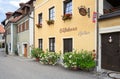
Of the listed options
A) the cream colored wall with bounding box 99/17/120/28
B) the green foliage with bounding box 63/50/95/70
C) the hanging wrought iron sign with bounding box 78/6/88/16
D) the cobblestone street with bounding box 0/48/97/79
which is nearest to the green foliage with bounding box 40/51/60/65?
the cobblestone street with bounding box 0/48/97/79

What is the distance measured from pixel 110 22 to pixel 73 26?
4.21 metres

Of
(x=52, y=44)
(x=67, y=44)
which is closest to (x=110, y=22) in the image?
(x=67, y=44)

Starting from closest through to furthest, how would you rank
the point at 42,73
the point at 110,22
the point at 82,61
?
the point at 110,22 < the point at 42,73 < the point at 82,61

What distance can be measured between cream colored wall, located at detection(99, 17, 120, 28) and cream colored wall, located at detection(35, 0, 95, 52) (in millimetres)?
864

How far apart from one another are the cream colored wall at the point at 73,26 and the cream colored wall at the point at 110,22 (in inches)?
34.0

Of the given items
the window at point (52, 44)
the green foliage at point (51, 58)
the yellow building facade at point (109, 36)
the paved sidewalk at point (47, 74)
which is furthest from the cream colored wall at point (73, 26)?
the paved sidewalk at point (47, 74)

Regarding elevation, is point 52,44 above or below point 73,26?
below

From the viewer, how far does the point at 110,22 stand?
12.0m

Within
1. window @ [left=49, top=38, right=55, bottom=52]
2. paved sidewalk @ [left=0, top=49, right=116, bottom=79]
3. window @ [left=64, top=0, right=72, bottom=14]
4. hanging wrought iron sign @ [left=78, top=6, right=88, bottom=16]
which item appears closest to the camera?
paved sidewalk @ [left=0, top=49, right=116, bottom=79]

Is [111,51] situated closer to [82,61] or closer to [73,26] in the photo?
[82,61]

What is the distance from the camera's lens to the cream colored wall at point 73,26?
13.8m

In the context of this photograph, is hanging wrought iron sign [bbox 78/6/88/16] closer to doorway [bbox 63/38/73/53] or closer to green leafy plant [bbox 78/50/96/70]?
green leafy plant [bbox 78/50/96/70]

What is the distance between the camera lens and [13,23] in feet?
121

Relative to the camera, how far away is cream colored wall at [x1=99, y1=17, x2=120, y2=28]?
454 inches
